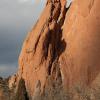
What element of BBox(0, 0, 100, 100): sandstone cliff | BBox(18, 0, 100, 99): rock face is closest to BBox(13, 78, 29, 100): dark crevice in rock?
BBox(0, 0, 100, 100): sandstone cliff

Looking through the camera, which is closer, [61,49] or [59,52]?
[59,52]

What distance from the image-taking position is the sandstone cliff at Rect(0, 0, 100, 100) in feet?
347

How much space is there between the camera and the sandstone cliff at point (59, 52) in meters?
106

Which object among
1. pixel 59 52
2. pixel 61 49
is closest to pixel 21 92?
pixel 59 52

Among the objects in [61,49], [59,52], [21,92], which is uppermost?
[61,49]

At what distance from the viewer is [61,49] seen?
110 meters

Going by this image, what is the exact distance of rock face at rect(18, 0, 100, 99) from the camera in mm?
106375

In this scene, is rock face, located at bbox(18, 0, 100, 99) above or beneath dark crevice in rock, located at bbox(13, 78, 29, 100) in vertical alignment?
above

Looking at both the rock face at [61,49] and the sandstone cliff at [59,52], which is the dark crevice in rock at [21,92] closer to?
the sandstone cliff at [59,52]

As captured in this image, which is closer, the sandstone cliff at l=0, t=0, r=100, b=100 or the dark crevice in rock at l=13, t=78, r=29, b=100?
the sandstone cliff at l=0, t=0, r=100, b=100

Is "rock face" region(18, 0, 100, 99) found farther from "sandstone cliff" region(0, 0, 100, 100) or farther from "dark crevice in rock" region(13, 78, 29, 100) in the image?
"dark crevice in rock" region(13, 78, 29, 100)

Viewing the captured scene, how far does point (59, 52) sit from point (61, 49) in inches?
43.3

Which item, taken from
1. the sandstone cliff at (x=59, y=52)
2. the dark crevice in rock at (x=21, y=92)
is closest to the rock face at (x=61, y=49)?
the sandstone cliff at (x=59, y=52)

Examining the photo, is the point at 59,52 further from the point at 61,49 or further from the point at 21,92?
the point at 21,92
